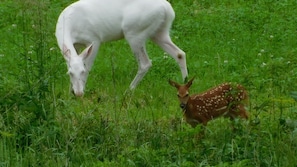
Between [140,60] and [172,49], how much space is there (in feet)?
1.66

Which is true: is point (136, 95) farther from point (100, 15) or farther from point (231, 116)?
point (231, 116)

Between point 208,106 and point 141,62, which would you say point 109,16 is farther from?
point 208,106

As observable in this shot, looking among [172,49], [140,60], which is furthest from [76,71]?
[172,49]

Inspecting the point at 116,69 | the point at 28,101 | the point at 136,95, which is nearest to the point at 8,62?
the point at 116,69

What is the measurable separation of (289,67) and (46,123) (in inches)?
88.4

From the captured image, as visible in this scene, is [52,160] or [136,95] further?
[136,95]

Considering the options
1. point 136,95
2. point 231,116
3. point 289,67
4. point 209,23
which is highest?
point 289,67

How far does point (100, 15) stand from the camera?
44.2 feet

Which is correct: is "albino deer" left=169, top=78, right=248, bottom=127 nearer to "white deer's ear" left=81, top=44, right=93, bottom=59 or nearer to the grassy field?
the grassy field

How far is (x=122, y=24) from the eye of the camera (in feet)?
44.1

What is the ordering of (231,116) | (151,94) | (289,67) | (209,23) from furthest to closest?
1. (209,23)
2. (151,94)
3. (231,116)
4. (289,67)

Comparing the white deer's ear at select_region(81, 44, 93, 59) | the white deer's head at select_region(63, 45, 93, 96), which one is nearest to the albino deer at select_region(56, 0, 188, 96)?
the white deer's ear at select_region(81, 44, 93, 59)

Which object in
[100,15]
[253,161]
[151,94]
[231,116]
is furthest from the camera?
[100,15]

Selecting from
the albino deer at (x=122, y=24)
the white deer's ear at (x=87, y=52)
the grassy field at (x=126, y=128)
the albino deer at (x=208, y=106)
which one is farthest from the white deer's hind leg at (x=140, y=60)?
the albino deer at (x=208, y=106)
